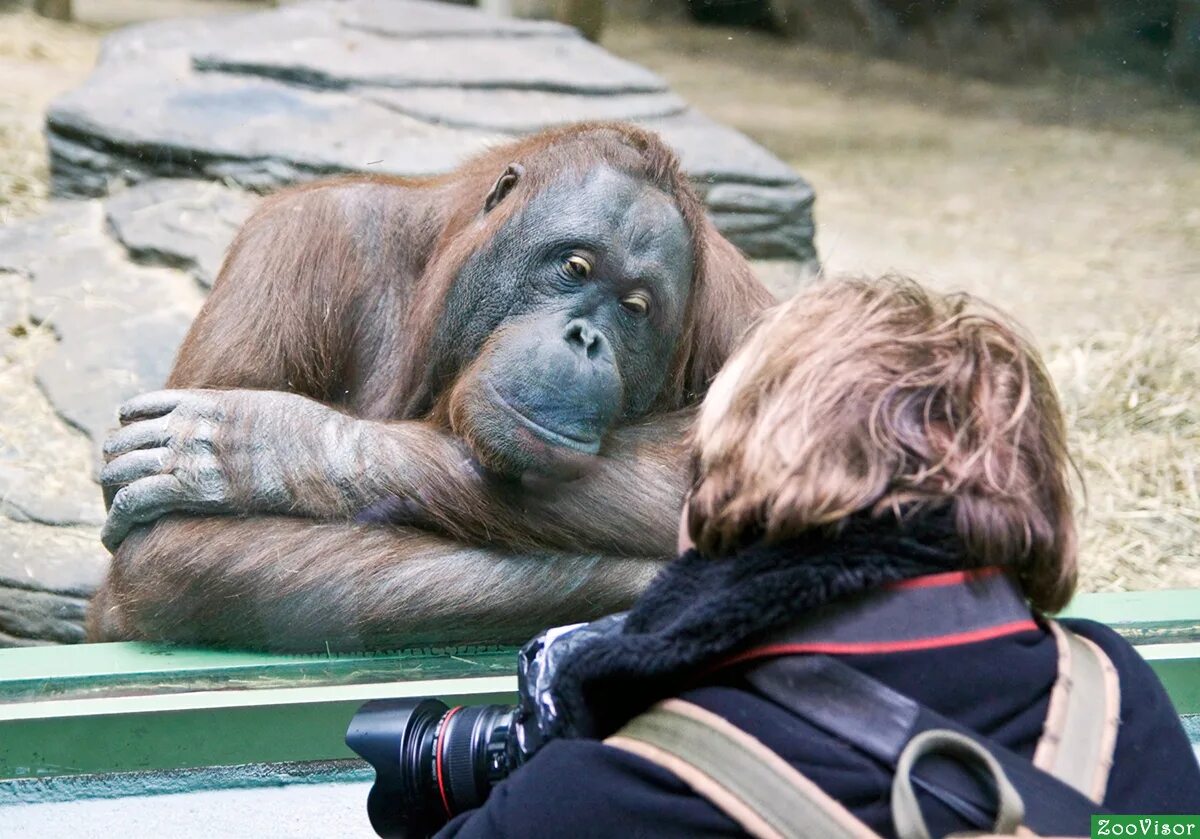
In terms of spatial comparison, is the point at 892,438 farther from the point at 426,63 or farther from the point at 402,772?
the point at 426,63

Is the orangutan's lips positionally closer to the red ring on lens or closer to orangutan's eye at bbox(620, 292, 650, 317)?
orangutan's eye at bbox(620, 292, 650, 317)

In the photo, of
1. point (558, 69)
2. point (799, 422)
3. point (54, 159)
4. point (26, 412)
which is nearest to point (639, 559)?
point (799, 422)

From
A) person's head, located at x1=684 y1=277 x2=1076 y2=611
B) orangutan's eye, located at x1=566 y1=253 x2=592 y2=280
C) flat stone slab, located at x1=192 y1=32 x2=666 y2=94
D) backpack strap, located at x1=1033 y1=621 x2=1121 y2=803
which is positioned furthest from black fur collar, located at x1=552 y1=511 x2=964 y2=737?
flat stone slab, located at x1=192 y1=32 x2=666 y2=94

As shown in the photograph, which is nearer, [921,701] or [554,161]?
[921,701]

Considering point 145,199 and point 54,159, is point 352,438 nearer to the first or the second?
point 145,199

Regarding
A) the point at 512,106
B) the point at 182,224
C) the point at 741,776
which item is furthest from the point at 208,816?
the point at 512,106

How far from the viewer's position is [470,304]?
2465 millimetres

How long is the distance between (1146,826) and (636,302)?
1.37 metres

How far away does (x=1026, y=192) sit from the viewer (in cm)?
450

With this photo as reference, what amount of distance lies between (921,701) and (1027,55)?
9.00ft

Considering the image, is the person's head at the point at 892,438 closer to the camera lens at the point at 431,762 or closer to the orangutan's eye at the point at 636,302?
the camera lens at the point at 431,762

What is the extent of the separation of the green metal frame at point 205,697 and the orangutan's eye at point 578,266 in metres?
0.71

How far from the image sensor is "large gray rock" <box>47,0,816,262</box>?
156 inches

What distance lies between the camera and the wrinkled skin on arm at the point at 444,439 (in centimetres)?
237
